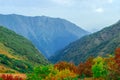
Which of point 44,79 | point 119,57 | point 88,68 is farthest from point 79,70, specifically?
point 119,57

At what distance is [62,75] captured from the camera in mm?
130625

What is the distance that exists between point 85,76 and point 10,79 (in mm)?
40533

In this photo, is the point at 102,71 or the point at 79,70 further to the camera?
the point at 79,70

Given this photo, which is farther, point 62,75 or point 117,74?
point 62,75

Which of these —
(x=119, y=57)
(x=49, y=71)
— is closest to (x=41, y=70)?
(x=49, y=71)

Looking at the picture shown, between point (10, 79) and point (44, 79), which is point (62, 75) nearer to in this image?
point (44, 79)

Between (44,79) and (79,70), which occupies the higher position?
(79,70)

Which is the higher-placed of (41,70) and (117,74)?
(41,70)

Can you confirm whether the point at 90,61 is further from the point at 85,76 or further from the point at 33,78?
the point at 33,78

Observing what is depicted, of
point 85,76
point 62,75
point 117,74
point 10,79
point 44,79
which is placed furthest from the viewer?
point 85,76

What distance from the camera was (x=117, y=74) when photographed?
102562mm

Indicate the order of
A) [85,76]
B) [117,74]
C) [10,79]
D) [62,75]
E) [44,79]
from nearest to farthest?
[117,74] → [10,79] → [44,79] → [62,75] → [85,76]

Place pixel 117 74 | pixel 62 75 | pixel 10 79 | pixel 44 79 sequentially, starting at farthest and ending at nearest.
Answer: pixel 62 75 → pixel 44 79 → pixel 10 79 → pixel 117 74

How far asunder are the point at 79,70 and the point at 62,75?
20.1 meters
